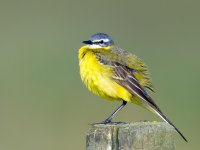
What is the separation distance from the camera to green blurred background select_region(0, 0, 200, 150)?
12469 millimetres

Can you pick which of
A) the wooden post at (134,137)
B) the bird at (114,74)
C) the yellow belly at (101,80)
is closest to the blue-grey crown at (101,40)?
the bird at (114,74)

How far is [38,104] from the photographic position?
44.5 ft

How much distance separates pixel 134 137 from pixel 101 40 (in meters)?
3.34

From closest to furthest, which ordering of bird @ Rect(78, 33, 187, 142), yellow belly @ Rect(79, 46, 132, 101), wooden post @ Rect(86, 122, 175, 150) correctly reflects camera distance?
wooden post @ Rect(86, 122, 175, 150), bird @ Rect(78, 33, 187, 142), yellow belly @ Rect(79, 46, 132, 101)

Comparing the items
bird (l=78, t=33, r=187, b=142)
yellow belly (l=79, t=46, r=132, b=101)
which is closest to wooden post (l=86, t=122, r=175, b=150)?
bird (l=78, t=33, r=187, b=142)

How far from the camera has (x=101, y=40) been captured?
8680mm

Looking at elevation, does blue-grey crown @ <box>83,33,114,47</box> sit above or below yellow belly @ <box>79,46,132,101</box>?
above

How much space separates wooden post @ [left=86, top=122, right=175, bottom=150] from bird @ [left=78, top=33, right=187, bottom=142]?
7.14ft

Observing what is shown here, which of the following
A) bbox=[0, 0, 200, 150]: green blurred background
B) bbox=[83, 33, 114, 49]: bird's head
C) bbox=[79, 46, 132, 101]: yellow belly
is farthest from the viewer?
bbox=[0, 0, 200, 150]: green blurred background

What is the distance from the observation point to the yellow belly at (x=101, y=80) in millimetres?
8227

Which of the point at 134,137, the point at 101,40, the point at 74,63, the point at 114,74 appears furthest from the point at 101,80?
the point at 74,63

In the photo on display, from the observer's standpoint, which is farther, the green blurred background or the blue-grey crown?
the green blurred background

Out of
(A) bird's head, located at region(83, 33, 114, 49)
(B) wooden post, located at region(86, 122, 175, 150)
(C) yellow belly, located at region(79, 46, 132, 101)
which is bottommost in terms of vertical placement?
(B) wooden post, located at region(86, 122, 175, 150)

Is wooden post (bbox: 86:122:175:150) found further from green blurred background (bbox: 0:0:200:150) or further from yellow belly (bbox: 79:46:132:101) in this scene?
green blurred background (bbox: 0:0:200:150)
